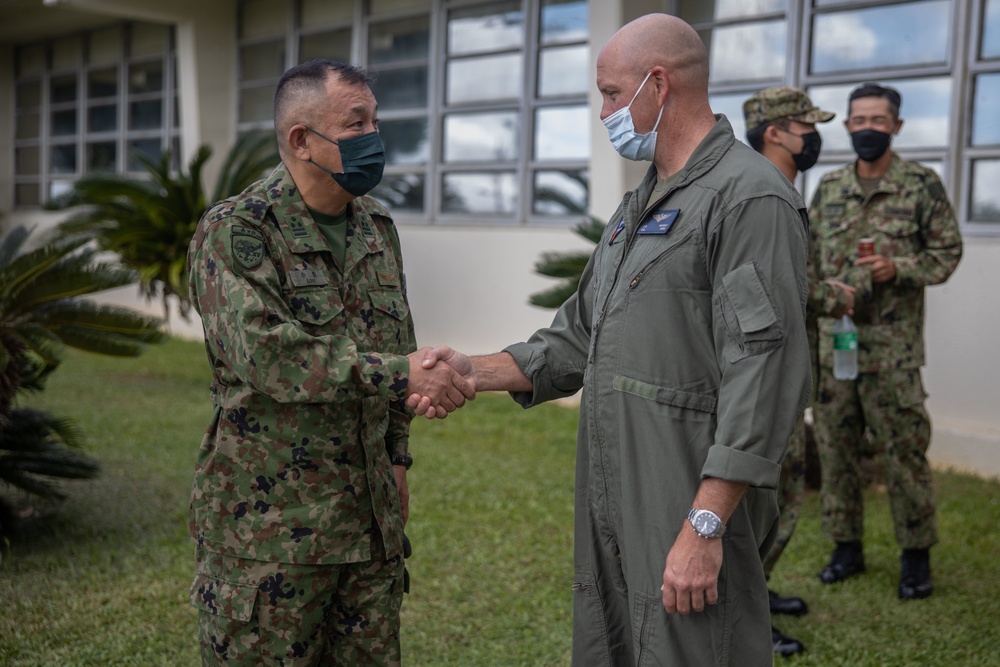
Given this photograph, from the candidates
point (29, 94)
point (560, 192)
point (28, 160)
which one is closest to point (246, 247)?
point (560, 192)

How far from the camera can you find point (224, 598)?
2.53 metres

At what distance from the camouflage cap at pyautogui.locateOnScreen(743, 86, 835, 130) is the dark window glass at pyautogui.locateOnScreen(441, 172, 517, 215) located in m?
6.17

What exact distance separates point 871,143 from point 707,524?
121 inches

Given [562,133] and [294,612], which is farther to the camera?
[562,133]

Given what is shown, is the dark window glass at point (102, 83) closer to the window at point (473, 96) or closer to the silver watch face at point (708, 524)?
the window at point (473, 96)

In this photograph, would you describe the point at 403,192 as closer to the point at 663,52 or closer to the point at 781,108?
the point at 781,108

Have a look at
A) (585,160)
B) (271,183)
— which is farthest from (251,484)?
(585,160)

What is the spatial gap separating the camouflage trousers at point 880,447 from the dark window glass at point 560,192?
5056 millimetres

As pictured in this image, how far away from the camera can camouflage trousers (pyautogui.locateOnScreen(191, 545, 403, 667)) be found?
8.23 ft

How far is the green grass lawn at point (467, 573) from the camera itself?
13.0ft

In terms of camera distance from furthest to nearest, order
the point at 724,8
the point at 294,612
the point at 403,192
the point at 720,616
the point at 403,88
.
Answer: the point at 403,192 → the point at 403,88 → the point at 724,8 → the point at 294,612 → the point at 720,616

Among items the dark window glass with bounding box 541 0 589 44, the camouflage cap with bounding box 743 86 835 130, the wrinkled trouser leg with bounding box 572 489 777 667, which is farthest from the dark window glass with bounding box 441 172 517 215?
the wrinkled trouser leg with bounding box 572 489 777 667

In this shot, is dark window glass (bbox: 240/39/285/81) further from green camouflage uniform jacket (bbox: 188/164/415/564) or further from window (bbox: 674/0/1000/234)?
green camouflage uniform jacket (bbox: 188/164/415/564)

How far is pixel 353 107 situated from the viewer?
8.76 feet
